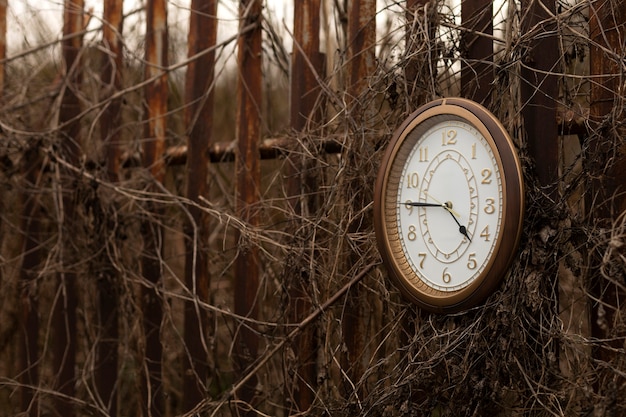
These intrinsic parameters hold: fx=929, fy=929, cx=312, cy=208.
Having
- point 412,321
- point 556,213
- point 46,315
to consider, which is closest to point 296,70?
point 412,321

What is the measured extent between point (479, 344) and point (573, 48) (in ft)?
2.94

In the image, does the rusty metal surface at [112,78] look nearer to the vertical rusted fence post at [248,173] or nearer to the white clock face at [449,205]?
the vertical rusted fence post at [248,173]

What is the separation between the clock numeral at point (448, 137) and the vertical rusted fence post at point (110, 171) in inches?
79.8

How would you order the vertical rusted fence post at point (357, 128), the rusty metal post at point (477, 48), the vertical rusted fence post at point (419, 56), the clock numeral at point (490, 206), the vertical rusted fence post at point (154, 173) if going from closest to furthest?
the clock numeral at point (490, 206) → the rusty metal post at point (477, 48) → the vertical rusted fence post at point (419, 56) → the vertical rusted fence post at point (357, 128) → the vertical rusted fence post at point (154, 173)

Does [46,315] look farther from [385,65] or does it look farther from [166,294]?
[385,65]

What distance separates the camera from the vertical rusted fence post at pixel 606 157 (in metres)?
2.43

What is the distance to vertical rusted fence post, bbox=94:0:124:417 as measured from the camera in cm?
431

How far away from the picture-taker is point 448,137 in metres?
2.74

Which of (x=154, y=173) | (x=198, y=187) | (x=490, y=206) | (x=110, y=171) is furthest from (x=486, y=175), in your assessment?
(x=110, y=171)

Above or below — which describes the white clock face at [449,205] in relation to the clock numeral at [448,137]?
below

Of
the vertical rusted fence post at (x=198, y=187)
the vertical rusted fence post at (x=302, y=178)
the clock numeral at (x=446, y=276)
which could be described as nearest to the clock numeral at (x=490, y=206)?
the clock numeral at (x=446, y=276)

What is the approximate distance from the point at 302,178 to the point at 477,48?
0.84 m

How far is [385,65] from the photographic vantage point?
310cm

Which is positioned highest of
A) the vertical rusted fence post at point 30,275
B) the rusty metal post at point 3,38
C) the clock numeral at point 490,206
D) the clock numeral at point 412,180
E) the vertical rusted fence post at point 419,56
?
the rusty metal post at point 3,38
